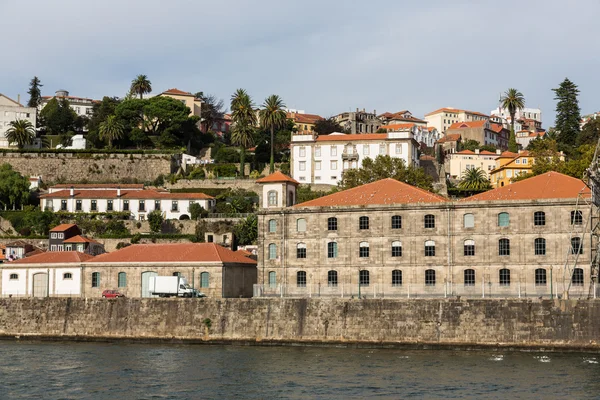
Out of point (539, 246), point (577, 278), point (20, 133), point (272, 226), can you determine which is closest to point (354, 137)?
point (20, 133)

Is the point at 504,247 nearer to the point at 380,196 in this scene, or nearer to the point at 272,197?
the point at 380,196

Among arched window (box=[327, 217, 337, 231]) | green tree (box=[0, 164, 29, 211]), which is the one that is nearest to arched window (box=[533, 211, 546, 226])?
arched window (box=[327, 217, 337, 231])

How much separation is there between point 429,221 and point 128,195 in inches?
1851

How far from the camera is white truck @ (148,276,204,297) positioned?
5953cm

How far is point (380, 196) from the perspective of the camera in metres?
59.1

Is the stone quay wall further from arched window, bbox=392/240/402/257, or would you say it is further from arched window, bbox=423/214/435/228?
arched window, bbox=423/214/435/228

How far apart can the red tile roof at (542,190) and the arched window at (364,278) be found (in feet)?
27.2

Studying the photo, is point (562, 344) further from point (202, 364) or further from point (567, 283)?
point (202, 364)

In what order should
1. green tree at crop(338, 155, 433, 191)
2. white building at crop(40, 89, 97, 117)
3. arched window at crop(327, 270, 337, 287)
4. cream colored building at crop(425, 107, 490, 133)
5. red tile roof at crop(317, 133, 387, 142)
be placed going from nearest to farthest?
arched window at crop(327, 270, 337, 287) < green tree at crop(338, 155, 433, 191) < red tile roof at crop(317, 133, 387, 142) < white building at crop(40, 89, 97, 117) < cream colored building at crop(425, 107, 490, 133)

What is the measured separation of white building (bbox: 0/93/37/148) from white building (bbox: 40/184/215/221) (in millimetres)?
29393

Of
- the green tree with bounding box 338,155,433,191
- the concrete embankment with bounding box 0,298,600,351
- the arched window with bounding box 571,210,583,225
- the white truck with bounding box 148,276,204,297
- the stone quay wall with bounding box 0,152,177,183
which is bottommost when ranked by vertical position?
the concrete embankment with bounding box 0,298,600,351

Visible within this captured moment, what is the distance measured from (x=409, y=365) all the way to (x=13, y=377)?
19.7 metres

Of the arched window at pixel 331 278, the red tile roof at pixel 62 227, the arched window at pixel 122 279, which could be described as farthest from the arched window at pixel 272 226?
the red tile roof at pixel 62 227

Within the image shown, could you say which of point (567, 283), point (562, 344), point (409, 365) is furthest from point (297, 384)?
point (567, 283)
